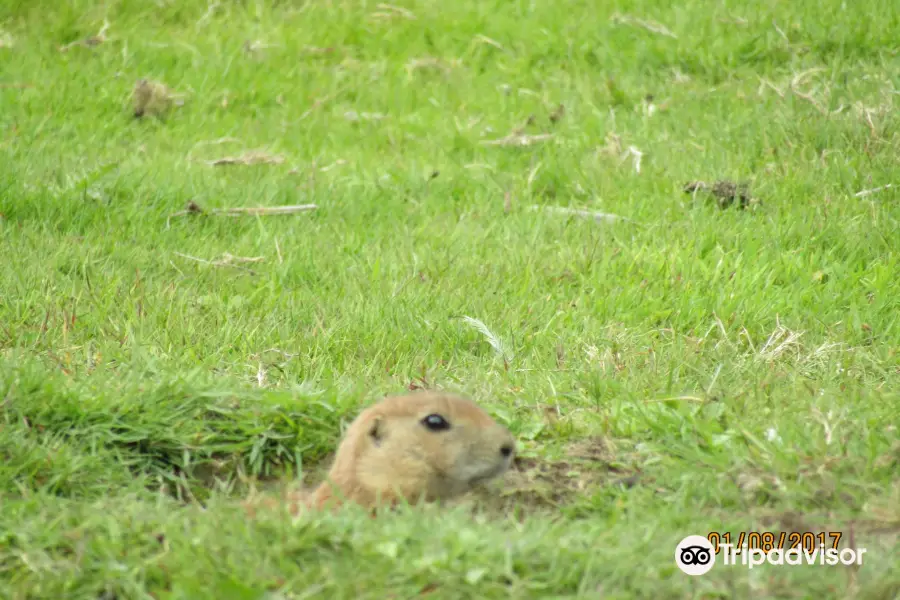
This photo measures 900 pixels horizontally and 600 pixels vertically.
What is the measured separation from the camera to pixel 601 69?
8.58 m

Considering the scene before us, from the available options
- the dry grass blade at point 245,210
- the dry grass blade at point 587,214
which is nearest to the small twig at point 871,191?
the dry grass blade at point 587,214

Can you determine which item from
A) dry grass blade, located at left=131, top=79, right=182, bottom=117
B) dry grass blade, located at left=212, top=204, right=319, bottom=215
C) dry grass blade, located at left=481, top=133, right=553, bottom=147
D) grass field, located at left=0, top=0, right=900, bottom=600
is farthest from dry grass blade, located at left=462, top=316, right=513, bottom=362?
dry grass blade, located at left=131, top=79, right=182, bottom=117

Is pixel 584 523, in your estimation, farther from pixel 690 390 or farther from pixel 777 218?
pixel 777 218

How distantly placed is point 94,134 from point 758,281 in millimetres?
4629

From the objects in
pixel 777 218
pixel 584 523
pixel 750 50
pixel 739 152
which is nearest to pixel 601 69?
pixel 750 50

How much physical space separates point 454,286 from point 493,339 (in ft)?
2.55

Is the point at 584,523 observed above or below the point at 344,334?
above

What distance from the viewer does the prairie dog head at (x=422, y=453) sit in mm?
3760

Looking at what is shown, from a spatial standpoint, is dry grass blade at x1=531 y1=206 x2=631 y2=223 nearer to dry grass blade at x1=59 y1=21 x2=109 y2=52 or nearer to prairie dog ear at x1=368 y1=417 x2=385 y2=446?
prairie dog ear at x1=368 y1=417 x2=385 y2=446
